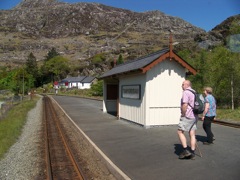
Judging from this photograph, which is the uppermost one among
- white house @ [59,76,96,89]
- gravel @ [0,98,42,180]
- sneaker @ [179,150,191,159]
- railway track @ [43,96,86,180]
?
white house @ [59,76,96,89]

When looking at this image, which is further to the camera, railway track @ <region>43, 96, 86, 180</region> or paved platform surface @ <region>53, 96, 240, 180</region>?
railway track @ <region>43, 96, 86, 180</region>

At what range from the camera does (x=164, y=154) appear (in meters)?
7.91

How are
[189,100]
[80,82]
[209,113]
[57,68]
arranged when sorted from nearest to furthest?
[189,100] → [209,113] → [80,82] → [57,68]

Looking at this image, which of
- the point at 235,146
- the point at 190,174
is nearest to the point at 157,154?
the point at 190,174

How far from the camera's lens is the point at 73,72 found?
10150cm

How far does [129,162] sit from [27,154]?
419 centimetres

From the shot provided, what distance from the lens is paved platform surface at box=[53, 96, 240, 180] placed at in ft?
20.2

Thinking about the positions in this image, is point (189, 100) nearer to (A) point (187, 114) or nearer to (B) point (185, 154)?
(A) point (187, 114)

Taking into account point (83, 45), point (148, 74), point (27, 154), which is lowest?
point (27, 154)

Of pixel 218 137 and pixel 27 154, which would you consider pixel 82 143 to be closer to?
pixel 27 154

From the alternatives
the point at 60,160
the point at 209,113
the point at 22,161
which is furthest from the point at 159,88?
the point at 22,161

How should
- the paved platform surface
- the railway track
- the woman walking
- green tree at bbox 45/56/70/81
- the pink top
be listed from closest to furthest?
the paved platform surface
the pink top
the railway track
the woman walking
green tree at bbox 45/56/70/81

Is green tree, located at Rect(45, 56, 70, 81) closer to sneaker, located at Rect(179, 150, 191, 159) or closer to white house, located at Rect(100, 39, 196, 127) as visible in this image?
white house, located at Rect(100, 39, 196, 127)

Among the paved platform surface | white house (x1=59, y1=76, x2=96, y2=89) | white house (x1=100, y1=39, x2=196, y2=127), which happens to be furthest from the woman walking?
white house (x1=59, y1=76, x2=96, y2=89)
